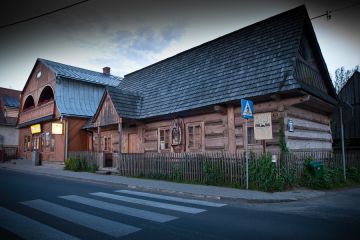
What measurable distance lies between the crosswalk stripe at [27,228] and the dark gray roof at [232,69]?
952 centimetres

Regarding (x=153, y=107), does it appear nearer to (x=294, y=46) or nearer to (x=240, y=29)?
(x=240, y=29)

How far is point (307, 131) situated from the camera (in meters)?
14.6

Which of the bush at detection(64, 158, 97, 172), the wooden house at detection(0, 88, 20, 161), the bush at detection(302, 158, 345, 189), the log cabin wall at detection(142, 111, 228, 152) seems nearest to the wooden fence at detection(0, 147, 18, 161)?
the wooden house at detection(0, 88, 20, 161)

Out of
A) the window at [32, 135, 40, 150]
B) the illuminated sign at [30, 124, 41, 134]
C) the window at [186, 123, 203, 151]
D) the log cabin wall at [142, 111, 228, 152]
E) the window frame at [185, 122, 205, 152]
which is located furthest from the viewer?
the window at [32, 135, 40, 150]

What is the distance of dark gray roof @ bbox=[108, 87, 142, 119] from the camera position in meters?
17.7

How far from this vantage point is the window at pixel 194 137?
51.8 feet

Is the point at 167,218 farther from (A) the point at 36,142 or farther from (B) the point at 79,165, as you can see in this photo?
(A) the point at 36,142

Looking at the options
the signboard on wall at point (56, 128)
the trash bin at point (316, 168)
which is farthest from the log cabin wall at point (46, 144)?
the trash bin at point (316, 168)

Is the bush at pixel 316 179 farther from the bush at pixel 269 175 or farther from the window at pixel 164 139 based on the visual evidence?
the window at pixel 164 139

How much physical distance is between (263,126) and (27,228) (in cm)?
914

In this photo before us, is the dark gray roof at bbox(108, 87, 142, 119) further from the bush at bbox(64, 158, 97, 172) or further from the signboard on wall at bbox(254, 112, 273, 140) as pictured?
the signboard on wall at bbox(254, 112, 273, 140)

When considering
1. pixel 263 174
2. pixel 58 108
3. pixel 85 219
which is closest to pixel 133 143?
pixel 58 108

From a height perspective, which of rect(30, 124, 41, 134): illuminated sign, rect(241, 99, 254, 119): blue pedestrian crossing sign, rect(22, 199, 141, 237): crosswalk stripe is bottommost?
rect(22, 199, 141, 237): crosswalk stripe

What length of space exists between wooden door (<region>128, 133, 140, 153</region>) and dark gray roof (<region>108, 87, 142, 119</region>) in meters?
2.08
